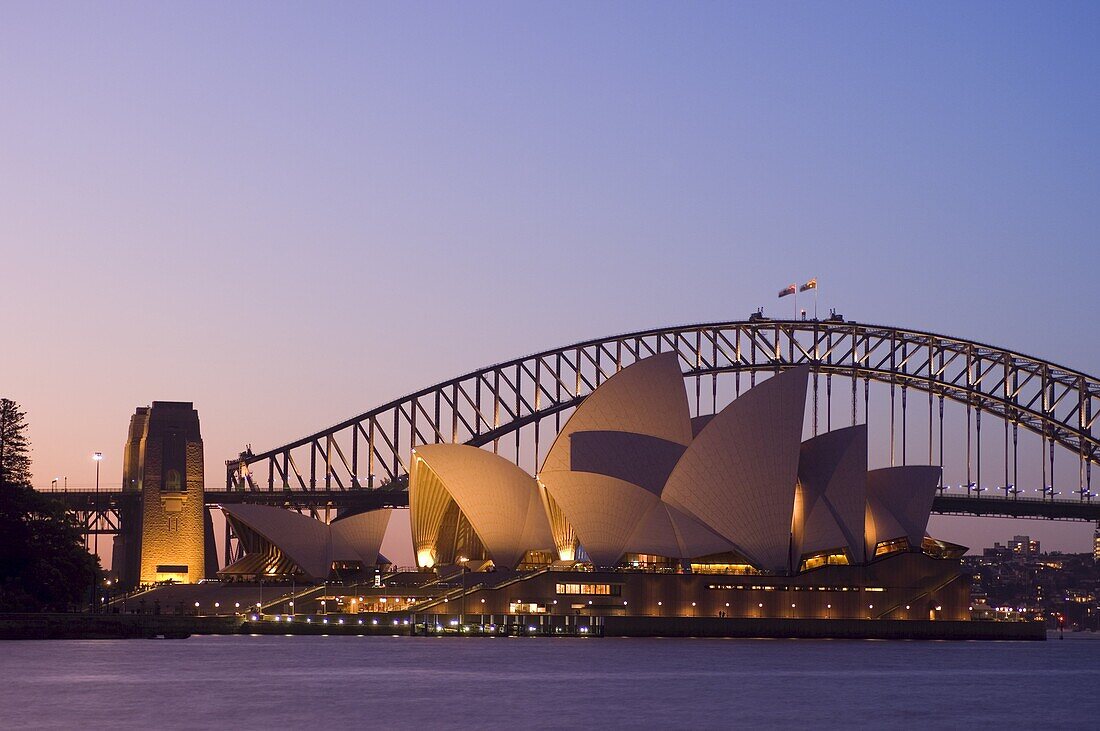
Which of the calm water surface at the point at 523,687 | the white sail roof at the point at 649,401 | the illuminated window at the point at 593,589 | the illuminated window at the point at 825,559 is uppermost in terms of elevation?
the white sail roof at the point at 649,401

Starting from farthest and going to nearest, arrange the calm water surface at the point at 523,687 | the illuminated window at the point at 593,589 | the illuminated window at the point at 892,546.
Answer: the illuminated window at the point at 892,546 < the illuminated window at the point at 593,589 < the calm water surface at the point at 523,687

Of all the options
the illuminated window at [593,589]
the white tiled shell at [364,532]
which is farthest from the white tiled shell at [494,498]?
the white tiled shell at [364,532]

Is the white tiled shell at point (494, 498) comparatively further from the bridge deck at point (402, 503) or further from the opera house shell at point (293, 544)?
the bridge deck at point (402, 503)

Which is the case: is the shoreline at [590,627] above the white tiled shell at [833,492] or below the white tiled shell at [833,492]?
below

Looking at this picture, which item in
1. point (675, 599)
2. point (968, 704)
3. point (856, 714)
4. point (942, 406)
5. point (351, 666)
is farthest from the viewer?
point (942, 406)

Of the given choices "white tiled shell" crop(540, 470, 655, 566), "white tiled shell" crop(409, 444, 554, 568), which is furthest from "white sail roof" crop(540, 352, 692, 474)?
"white tiled shell" crop(409, 444, 554, 568)

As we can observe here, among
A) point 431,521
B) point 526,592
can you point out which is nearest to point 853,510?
point 526,592

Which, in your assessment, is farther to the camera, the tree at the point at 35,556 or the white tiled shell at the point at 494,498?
the white tiled shell at the point at 494,498

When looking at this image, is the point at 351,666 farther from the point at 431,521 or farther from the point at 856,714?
the point at 431,521
